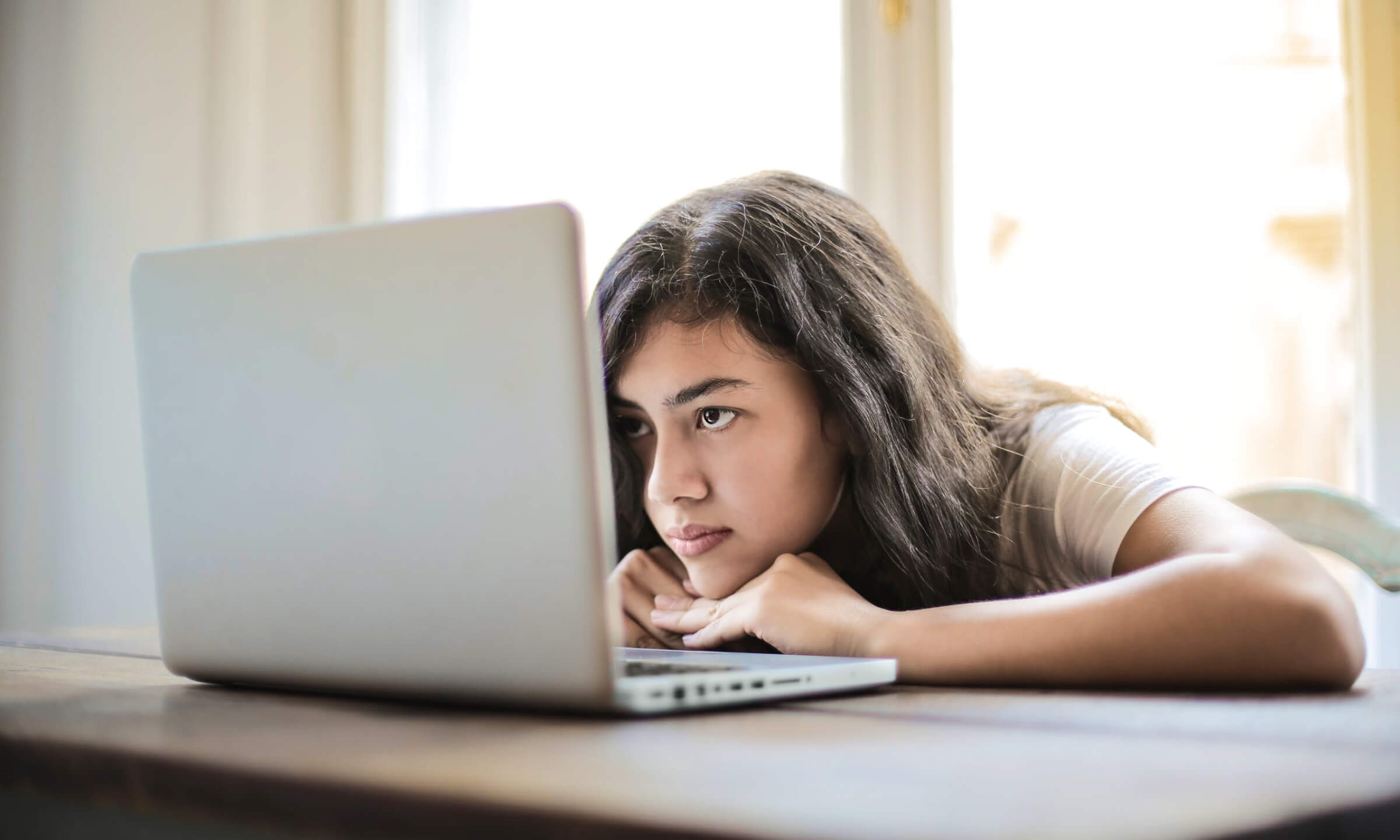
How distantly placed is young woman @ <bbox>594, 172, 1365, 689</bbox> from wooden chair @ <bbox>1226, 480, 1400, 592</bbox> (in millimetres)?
167

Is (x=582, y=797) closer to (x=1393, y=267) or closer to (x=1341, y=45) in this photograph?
(x=1393, y=267)

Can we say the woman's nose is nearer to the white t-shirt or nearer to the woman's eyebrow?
the woman's eyebrow

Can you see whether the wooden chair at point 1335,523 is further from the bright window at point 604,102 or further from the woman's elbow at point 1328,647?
the bright window at point 604,102

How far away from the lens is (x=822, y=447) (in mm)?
1229

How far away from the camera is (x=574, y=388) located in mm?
541

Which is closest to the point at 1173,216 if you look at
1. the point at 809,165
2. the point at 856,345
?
the point at 809,165

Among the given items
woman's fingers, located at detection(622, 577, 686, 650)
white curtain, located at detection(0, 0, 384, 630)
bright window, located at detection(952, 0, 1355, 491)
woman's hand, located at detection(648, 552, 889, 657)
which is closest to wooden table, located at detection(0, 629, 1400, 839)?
woman's hand, located at detection(648, 552, 889, 657)

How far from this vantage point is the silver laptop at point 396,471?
55 cm

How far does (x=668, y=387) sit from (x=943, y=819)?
31.8 inches

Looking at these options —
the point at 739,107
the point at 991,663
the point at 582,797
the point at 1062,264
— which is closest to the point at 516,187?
the point at 739,107

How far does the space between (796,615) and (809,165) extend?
1550 mm

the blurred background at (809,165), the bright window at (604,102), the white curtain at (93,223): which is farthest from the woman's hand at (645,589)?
the white curtain at (93,223)

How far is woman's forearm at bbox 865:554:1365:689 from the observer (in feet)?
2.46

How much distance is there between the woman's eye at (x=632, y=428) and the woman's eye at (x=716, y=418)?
11 cm
